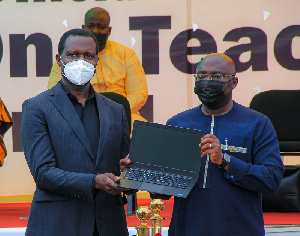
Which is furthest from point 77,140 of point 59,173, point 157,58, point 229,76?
point 157,58

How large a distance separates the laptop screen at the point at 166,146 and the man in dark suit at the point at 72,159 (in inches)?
3.7

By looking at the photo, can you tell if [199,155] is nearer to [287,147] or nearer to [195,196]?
[195,196]

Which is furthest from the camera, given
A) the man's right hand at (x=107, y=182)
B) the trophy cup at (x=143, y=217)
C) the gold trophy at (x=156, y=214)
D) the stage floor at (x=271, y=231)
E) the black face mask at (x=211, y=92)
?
the stage floor at (x=271, y=231)

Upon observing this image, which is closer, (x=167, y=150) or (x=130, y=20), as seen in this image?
(x=167, y=150)

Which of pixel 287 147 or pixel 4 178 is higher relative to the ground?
pixel 287 147

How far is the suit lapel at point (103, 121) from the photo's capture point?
8.93 feet

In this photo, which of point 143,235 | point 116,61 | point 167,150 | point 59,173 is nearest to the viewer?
point 59,173

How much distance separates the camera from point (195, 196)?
110 inches

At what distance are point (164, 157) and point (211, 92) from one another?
38 centimetres

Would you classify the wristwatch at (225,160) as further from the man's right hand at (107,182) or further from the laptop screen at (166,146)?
the man's right hand at (107,182)

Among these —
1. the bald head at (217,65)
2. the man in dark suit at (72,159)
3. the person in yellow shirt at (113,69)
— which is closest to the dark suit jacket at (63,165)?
the man in dark suit at (72,159)

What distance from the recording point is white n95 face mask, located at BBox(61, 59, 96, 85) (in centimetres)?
273

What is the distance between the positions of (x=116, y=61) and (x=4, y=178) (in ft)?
5.59

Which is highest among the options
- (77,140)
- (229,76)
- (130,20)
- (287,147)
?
(130,20)
